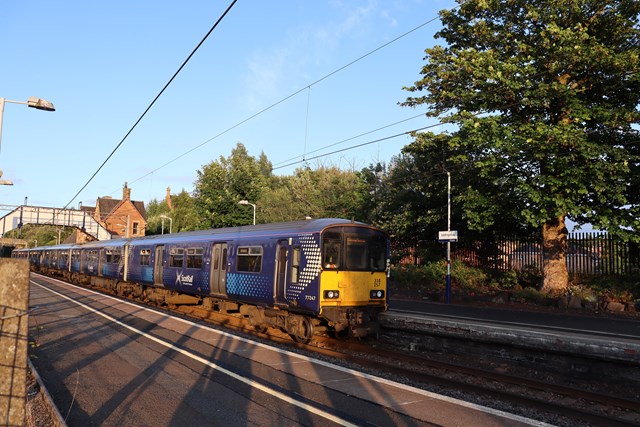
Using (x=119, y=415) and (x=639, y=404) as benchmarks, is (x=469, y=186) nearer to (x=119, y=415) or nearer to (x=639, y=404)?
(x=639, y=404)

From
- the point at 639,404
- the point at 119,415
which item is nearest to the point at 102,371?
the point at 119,415

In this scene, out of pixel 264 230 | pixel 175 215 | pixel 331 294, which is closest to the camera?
pixel 331 294

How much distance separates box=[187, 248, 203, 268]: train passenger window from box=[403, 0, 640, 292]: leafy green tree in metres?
11.2

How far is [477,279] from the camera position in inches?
988

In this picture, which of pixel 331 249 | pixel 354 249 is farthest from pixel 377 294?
pixel 331 249

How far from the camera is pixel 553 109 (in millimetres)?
20188

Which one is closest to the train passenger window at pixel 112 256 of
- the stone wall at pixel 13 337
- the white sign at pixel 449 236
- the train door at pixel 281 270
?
the train door at pixel 281 270

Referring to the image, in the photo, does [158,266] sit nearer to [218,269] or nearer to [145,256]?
[145,256]

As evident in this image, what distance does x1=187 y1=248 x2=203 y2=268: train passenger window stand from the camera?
16.6 m

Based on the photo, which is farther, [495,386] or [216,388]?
[495,386]

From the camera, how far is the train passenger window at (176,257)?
18041 millimetres

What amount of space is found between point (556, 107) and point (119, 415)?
1968cm

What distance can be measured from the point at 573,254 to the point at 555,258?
78.0 inches

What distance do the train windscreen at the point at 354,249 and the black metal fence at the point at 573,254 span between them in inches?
447
